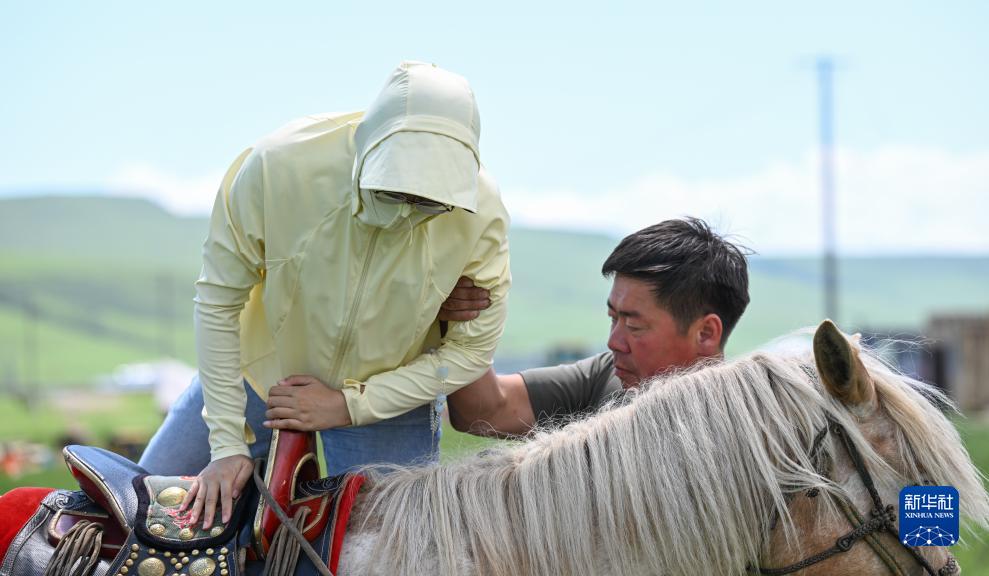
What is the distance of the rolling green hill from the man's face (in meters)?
83.3

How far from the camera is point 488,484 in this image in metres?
2.48

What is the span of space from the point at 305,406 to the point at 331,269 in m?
0.45

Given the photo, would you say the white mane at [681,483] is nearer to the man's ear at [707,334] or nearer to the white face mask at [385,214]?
the white face mask at [385,214]

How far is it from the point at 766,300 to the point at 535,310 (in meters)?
36.8

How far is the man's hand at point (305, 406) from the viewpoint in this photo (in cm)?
289

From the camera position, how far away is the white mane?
2.29 meters

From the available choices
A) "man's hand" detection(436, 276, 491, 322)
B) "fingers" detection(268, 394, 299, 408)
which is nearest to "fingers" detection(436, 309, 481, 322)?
"man's hand" detection(436, 276, 491, 322)

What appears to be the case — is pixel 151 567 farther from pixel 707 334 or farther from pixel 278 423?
pixel 707 334

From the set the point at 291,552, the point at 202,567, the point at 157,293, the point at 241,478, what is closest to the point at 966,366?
the point at 241,478

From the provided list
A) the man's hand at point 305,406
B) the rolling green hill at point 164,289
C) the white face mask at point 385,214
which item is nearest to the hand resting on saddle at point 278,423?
Answer: the man's hand at point 305,406

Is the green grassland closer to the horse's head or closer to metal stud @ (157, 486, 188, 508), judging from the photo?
metal stud @ (157, 486, 188, 508)

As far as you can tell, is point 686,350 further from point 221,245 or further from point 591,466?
point 221,245

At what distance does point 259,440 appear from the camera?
11.3 feet

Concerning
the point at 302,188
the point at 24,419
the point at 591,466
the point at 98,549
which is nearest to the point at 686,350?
the point at 591,466
